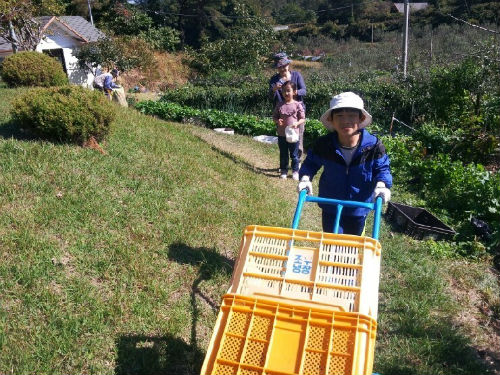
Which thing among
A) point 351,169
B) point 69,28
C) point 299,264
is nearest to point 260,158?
point 351,169

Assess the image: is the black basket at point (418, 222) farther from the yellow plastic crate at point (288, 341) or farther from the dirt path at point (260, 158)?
the yellow plastic crate at point (288, 341)

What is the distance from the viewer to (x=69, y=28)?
26391mm

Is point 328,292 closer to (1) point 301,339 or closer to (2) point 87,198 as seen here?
(1) point 301,339

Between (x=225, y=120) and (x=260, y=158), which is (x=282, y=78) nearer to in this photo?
(x=260, y=158)

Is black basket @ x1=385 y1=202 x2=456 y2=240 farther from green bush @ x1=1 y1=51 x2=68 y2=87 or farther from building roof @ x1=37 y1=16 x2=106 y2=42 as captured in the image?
building roof @ x1=37 y1=16 x2=106 y2=42

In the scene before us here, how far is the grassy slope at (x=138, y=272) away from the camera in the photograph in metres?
3.20

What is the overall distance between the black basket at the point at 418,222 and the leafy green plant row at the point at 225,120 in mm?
5223

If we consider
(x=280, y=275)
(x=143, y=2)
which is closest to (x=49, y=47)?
(x=143, y=2)

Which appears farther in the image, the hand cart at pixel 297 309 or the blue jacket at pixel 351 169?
the blue jacket at pixel 351 169

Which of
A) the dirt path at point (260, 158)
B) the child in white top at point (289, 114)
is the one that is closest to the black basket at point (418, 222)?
the dirt path at point (260, 158)

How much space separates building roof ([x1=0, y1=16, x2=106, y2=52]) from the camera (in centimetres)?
2478

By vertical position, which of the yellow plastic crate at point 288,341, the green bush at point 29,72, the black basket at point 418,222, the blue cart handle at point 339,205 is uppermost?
the blue cart handle at point 339,205

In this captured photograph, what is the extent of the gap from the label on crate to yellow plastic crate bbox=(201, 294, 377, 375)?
207 mm

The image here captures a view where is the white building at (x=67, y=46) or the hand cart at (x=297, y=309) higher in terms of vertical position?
the hand cart at (x=297, y=309)
